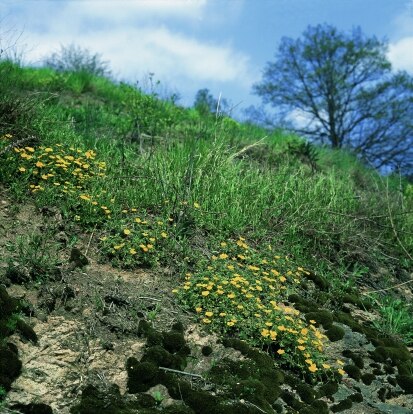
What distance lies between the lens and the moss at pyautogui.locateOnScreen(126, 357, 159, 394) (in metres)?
3.88

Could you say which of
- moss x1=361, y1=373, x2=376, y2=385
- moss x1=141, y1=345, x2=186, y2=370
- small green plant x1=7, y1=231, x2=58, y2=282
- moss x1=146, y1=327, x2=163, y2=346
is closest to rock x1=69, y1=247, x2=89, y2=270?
small green plant x1=7, y1=231, x2=58, y2=282

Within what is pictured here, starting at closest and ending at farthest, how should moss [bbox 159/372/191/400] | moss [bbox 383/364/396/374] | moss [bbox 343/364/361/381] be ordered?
moss [bbox 159/372/191/400] < moss [bbox 343/364/361/381] < moss [bbox 383/364/396/374]

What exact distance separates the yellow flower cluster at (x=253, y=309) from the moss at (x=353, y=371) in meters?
0.24

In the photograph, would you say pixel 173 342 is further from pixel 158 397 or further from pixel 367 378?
pixel 367 378

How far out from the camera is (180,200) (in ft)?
20.5

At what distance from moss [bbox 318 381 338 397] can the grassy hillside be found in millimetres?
64

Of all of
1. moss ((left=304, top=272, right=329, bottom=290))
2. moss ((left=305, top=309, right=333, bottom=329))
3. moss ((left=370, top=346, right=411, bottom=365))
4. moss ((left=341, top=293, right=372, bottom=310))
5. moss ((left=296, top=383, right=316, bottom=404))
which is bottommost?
moss ((left=296, top=383, right=316, bottom=404))

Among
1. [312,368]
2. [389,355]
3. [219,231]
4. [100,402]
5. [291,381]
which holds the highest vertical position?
[219,231]

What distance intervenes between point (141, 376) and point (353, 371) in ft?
5.83

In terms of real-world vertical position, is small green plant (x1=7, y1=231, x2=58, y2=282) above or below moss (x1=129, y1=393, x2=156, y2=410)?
above

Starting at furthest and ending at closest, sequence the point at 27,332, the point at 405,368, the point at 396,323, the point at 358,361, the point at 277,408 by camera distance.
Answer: the point at 396,323 < the point at 405,368 < the point at 358,361 < the point at 27,332 < the point at 277,408

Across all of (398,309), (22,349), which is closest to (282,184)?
(398,309)

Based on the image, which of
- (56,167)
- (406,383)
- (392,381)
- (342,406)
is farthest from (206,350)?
(56,167)

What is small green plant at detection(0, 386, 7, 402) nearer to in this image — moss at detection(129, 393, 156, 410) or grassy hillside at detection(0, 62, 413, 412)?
moss at detection(129, 393, 156, 410)
